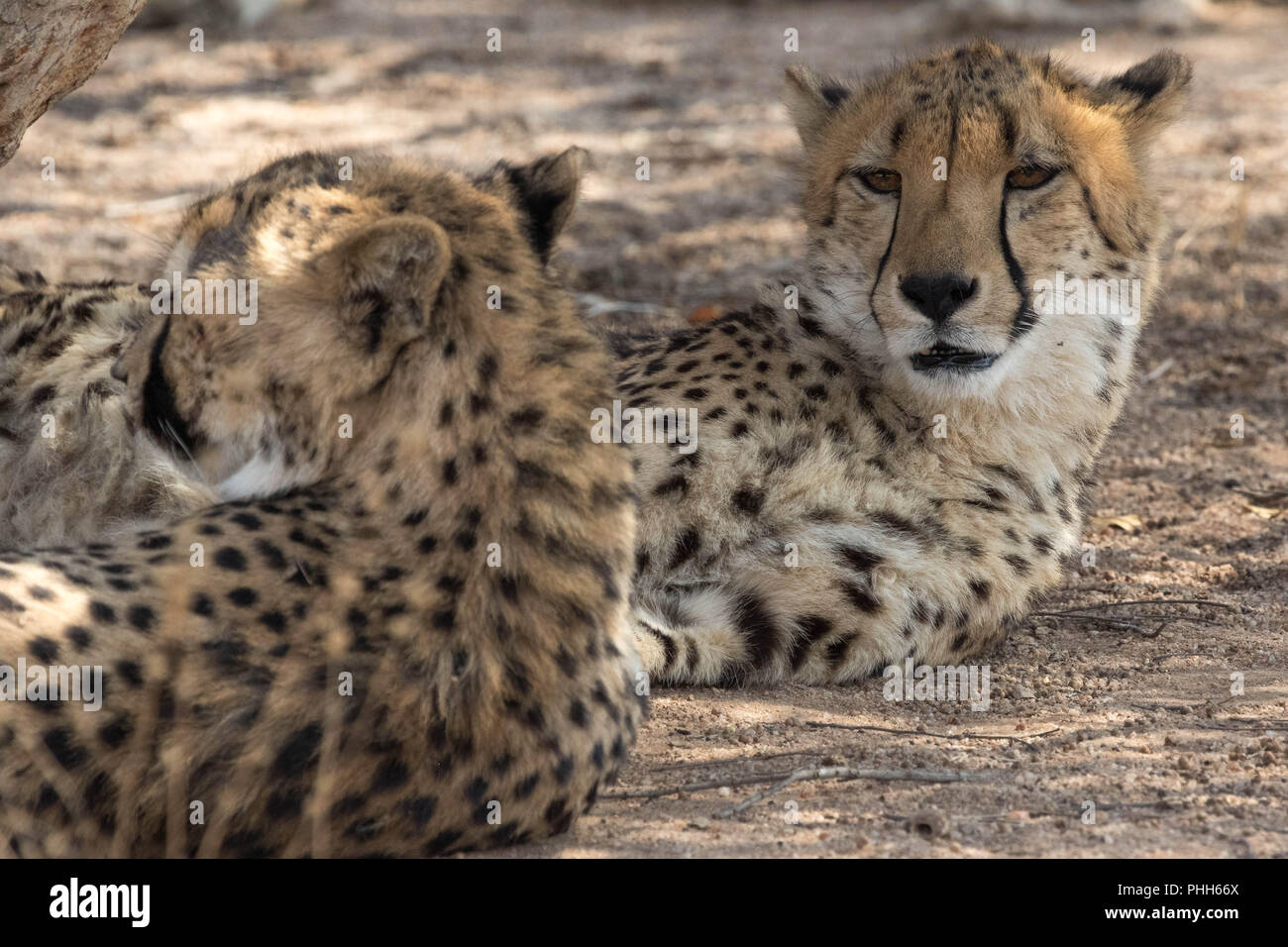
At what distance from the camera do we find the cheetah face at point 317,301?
2.52 metres

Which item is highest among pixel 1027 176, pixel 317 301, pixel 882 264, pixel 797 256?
pixel 797 256

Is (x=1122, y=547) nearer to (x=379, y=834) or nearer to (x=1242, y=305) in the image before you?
(x=1242, y=305)

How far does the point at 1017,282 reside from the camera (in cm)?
367

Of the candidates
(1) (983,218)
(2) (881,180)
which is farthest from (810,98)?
(1) (983,218)

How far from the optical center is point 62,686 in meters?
2.33

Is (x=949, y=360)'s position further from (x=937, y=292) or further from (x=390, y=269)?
(x=390, y=269)

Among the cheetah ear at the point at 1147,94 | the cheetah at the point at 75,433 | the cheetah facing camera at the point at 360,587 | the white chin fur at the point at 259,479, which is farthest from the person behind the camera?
the cheetah ear at the point at 1147,94

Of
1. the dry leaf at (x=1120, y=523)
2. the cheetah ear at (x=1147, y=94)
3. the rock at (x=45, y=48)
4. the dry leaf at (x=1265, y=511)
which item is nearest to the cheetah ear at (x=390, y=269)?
the rock at (x=45, y=48)

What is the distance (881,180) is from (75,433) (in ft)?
6.21

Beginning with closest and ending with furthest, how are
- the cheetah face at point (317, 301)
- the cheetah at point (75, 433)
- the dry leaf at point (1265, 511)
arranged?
the cheetah face at point (317, 301), the cheetah at point (75, 433), the dry leaf at point (1265, 511)

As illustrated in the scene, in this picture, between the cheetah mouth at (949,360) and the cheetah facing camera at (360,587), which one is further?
the cheetah mouth at (949,360)

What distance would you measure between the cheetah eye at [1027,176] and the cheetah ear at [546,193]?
47.6 inches

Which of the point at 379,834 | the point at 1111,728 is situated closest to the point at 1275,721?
the point at 1111,728

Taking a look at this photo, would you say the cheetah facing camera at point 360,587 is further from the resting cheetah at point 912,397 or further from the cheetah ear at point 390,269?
the resting cheetah at point 912,397
